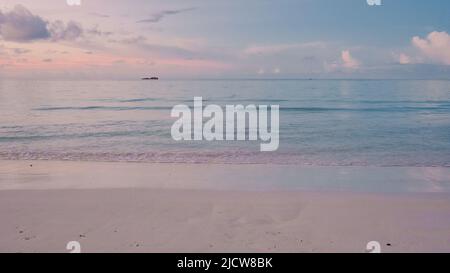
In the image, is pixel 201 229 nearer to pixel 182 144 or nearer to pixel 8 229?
pixel 8 229

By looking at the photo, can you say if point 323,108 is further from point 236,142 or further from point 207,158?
point 207,158

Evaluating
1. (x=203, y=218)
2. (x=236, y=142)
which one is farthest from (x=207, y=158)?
(x=203, y=218)

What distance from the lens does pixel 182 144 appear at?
1538 cm

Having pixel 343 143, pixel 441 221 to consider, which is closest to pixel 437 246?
pixel 441 221

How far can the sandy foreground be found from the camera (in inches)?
208

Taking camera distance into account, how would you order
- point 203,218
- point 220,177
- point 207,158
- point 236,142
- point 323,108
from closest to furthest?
point 203,218 < point 220,177 < point 207,158 < point 236,142 < point 323,108

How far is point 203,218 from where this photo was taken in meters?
6.36

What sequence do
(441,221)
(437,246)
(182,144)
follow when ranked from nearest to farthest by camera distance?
1. (437,246)
2. (441,221)
3. (182,144)

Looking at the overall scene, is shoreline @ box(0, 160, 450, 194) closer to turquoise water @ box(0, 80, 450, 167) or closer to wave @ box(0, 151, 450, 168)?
wave @ box(0, 151, 450, 168)

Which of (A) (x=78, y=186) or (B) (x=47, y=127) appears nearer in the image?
(A) (x=78, y=186)

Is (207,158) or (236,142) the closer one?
(207,158)

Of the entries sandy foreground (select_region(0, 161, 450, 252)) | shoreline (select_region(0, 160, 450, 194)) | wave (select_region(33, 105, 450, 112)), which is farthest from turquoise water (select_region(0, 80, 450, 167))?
sandy foreground (select_region(0, 161, 450, 252))

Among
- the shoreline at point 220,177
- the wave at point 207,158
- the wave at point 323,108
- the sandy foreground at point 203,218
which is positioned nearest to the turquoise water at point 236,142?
the wave at point 207,158
